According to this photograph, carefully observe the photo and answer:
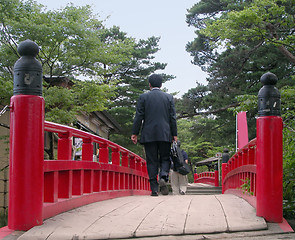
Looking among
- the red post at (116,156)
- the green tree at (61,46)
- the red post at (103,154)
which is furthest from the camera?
the green tree at (61,46)

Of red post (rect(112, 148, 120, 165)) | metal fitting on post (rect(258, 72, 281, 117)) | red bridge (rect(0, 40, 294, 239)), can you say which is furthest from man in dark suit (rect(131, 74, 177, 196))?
metal fitting on post (rect(258, 72, 281, 117))

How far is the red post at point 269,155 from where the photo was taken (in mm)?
3691

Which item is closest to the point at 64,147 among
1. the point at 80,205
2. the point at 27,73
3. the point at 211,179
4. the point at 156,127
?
the point at 80,205

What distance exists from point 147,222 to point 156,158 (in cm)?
344

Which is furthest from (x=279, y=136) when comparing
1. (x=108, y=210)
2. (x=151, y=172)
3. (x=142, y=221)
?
(x=151, y=172)

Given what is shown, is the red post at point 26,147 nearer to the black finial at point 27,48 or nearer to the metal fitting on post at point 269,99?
the black finial at point 27,48

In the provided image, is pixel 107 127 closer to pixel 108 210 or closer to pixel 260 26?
pixel 260 26

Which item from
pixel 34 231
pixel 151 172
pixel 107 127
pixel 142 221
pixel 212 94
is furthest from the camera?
pixel 107 127

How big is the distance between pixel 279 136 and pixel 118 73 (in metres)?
27.8

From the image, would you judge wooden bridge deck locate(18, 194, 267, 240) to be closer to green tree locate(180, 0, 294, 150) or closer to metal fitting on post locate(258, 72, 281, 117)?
metal fitting on post locate(258, 72, 281, 117)

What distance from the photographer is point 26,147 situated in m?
3.34

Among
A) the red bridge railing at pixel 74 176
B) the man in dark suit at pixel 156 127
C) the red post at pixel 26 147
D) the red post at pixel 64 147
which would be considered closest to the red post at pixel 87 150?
the red bridge railing at pixel 74 176

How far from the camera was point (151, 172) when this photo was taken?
691 cm

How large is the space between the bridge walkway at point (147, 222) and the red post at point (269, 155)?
17cm
